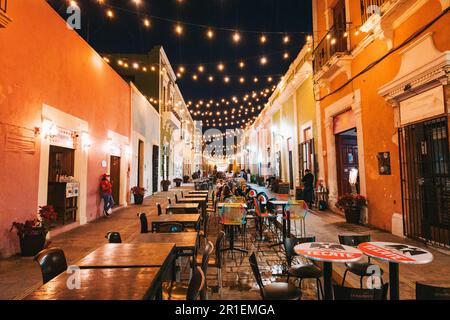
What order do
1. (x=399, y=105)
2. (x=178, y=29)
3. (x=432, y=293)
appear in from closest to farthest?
(x=432, y=293), (x=399, y=105), (x=178, y=29)

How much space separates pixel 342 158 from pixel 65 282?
9136 mm

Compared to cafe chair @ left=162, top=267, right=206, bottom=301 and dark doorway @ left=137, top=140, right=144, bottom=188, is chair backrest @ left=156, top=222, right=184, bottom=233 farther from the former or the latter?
dark doorway @ left=137, top=140, right=144, bottom=188

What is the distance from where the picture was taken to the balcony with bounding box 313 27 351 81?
7910mm

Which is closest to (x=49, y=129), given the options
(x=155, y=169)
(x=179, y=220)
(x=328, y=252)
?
(x=179, y=220)

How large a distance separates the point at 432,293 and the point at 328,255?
3.31ft

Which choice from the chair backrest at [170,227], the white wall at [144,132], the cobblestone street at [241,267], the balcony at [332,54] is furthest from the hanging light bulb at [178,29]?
the chair backrest at [170,227]

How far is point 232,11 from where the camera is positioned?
9.22 m

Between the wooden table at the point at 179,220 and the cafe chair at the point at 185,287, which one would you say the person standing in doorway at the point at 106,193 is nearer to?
the wooden table at the point at 179,220

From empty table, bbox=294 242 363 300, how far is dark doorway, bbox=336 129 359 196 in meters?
6.70

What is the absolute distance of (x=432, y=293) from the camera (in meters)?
1.92

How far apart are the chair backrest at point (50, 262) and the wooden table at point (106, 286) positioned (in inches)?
25.2

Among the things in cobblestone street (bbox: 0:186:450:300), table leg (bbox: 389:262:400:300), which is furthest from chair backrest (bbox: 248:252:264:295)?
table leg (bbox: 389:262:400:300)

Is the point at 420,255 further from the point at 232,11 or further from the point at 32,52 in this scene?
the point at 232,11

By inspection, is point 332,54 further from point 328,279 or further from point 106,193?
point 106,193
